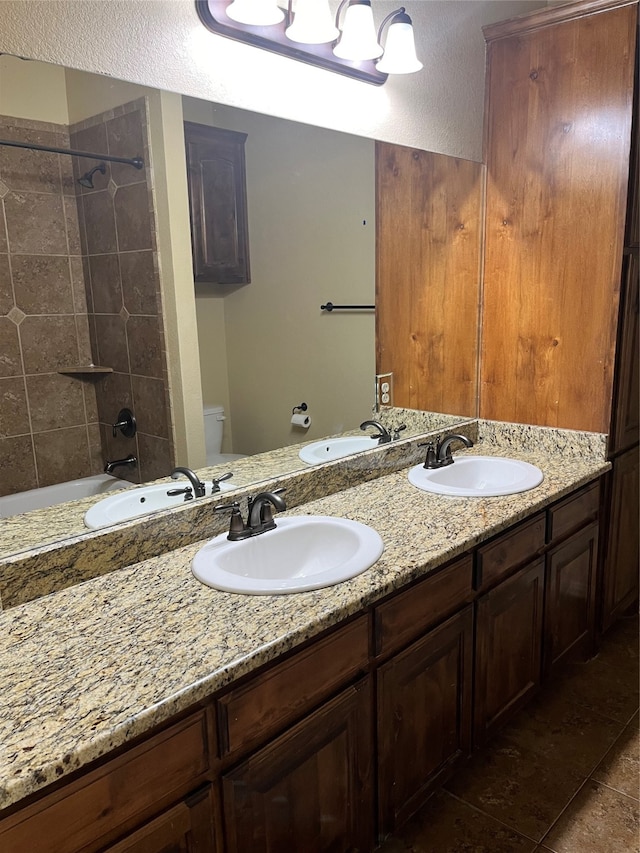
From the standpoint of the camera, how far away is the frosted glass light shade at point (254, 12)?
1.50 metres

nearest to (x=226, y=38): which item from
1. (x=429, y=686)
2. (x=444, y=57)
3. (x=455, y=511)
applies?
(x=444, y=57)

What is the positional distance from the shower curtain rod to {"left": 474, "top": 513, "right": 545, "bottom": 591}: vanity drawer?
132 centimetres

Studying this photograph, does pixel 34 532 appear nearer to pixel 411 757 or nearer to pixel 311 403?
pixel 311 403

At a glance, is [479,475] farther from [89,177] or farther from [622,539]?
[89,177]

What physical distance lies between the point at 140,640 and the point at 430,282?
183cm

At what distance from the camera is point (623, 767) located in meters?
1.95

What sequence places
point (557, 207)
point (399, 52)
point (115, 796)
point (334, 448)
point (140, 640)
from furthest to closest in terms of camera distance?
point (557, 207), point (334, 448), point (399, 52), point (140, 640), point (115, 796)

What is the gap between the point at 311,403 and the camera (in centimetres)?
200

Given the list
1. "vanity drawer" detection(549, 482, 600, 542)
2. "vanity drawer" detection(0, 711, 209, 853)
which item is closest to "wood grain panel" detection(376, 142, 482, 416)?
"vanity drawer" detection(549, 482, 600, 542)

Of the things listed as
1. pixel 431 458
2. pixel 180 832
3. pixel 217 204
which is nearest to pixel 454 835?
pixel 180 832

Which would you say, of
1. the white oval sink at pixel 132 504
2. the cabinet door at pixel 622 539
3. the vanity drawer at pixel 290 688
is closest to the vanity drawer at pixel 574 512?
the cabinet door at pixel 622 539

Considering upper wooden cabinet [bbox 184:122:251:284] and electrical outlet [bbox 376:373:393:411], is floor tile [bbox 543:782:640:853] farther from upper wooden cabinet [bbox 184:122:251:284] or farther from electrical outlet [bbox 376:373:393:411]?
upper wooden cabinet [bbox 184:122:251:284]

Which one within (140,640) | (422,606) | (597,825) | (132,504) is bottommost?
(597,825)

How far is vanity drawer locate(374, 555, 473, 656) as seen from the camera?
4.66 ft
